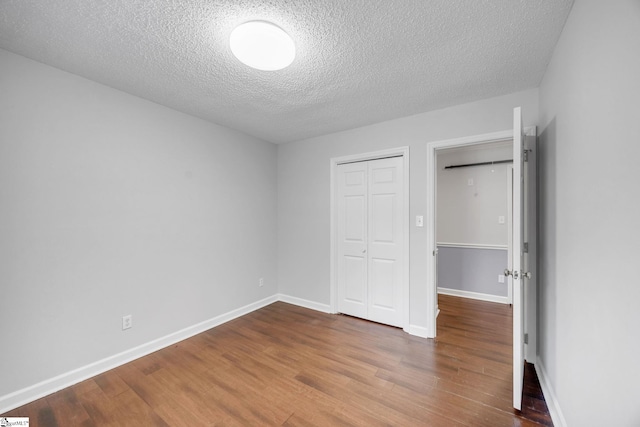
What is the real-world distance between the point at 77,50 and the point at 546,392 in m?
4.10

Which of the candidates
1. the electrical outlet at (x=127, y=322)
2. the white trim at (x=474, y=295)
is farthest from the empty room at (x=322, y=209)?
the white trim at (x=474, y=295)

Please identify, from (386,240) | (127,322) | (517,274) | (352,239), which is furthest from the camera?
(352,239)

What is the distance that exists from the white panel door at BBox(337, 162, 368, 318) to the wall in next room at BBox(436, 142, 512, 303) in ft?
5.49

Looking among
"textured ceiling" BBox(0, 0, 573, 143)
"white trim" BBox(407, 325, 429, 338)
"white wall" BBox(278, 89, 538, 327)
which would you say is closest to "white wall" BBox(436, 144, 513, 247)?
"white wall" BBox(278, 89, 538, 327)

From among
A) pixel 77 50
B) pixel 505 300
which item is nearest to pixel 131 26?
pixel 77 50

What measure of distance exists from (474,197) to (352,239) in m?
2.24

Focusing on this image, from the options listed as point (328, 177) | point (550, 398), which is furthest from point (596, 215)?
point (328, 177)

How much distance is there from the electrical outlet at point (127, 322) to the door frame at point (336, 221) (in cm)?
223

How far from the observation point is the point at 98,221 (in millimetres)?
2143

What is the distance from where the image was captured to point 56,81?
194cm

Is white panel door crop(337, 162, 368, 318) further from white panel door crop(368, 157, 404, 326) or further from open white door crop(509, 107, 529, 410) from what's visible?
open white door crop(509, 107, 529, 410)

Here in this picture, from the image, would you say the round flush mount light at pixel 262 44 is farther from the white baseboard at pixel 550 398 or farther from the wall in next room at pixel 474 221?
the wall in next room at pixel 474 221

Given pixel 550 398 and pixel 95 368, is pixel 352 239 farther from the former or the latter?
pixel 95 368

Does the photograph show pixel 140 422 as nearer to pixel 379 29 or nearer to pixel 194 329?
pixel 194 329
